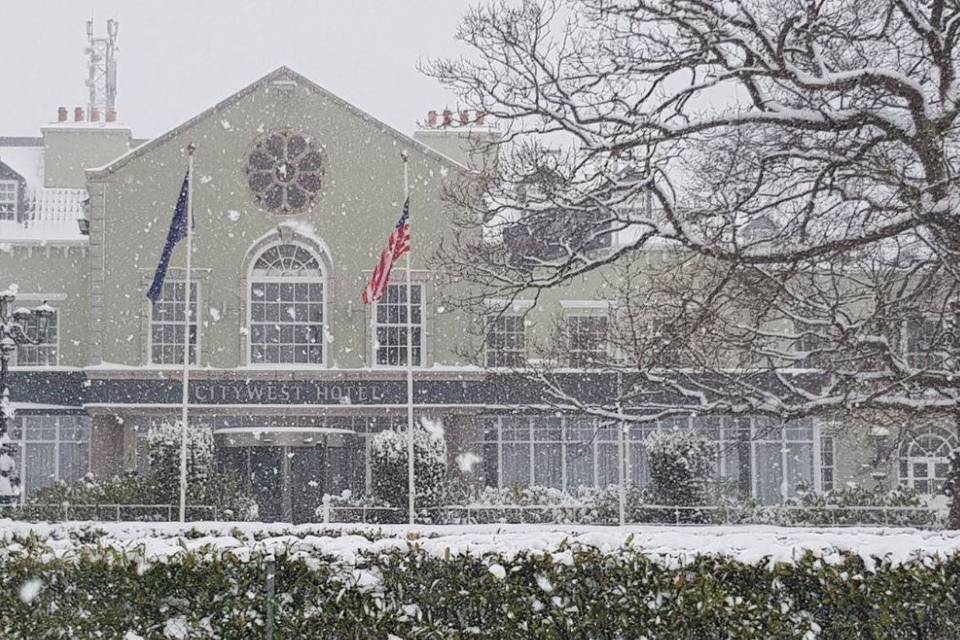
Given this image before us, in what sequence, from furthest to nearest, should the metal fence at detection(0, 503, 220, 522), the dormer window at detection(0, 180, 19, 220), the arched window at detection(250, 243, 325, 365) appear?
1. the dormer window at detection(0, 180, 19, 220)
2. the arched window at detection(250, 243, 325, 365)
3. the metal fence at detection(0, 503, 220, 522)

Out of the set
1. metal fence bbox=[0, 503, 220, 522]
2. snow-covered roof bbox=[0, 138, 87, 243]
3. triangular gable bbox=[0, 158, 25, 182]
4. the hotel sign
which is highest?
triangular gable bbox=[0, 158, 25, 182]

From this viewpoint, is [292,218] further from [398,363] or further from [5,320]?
[5,320]

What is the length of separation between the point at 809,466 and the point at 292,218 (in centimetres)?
1597

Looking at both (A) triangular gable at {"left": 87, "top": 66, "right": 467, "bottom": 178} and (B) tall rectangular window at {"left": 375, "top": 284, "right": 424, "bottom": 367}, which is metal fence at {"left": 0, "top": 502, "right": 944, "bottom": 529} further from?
(A) triangular gable at {"left": 87, "top": 66, "right": 467, "bottom": 178}

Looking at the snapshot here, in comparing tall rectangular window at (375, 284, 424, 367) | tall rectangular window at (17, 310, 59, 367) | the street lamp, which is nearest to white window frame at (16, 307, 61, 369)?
tall rectangular window at (17, 310, 59, 367)

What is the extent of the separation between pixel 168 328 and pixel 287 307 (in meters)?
3.11

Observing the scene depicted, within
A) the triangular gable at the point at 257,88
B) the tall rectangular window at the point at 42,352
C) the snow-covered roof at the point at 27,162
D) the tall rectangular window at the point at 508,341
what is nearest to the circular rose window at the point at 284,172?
the triangular gable at the point at 257,88

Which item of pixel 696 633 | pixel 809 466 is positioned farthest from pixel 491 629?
pixel 809 466

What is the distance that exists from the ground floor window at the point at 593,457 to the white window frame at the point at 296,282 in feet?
16.0

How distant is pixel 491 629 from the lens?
8.30 metres

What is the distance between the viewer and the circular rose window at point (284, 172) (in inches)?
1288

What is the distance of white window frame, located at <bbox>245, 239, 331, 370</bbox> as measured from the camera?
32062 mm

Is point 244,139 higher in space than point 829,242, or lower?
higher

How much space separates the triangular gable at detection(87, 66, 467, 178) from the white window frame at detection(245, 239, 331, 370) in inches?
150
